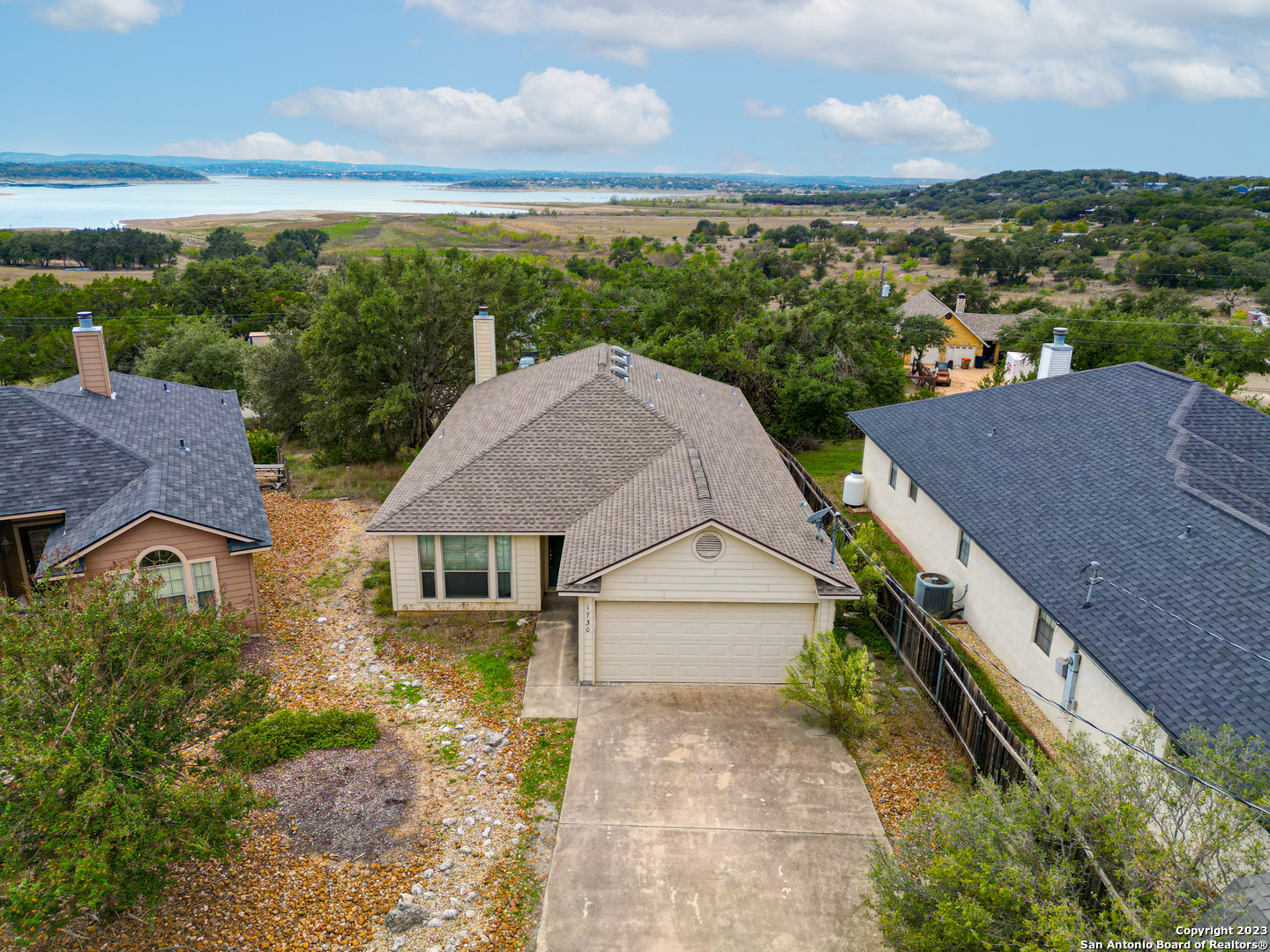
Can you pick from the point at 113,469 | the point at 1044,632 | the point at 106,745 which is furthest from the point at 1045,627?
the point at 113,469

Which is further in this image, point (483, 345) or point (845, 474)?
point (845, 474)

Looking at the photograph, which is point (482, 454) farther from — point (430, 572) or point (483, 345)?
point (483, 345)

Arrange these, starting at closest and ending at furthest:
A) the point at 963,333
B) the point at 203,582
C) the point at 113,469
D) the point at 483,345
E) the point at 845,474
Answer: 1. the point at 203,582
2. the point at 113,469
3. the point at 483,345
4. the point at 845,474
5. the point at 963,333

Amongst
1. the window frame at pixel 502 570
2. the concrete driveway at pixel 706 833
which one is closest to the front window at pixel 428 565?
the window frame at pixel 502 570

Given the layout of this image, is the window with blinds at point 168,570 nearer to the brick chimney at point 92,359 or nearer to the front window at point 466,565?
the front window at point 466,565

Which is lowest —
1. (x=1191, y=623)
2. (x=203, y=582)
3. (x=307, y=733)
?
(x=307, y=733)
